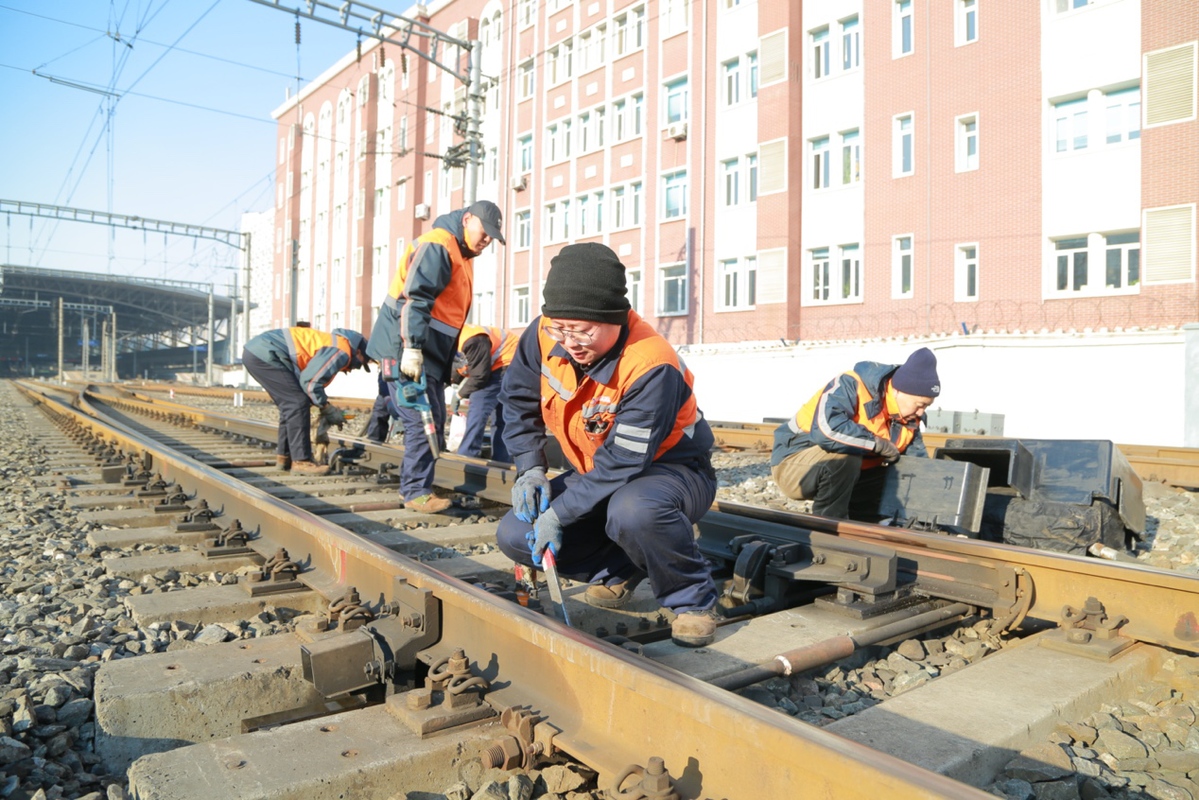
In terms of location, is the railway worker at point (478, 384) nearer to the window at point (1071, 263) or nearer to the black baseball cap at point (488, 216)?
the black baseball cap at point (488, 216)

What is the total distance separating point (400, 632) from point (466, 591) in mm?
238

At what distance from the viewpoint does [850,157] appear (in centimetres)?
2305

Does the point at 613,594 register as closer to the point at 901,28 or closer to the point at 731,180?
the point at 901,28

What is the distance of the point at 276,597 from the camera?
347 centimetres

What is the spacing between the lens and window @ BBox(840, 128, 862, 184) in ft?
74.6

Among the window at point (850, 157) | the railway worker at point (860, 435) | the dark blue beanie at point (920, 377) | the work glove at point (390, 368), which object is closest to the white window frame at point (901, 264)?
the window at point (850, 157)

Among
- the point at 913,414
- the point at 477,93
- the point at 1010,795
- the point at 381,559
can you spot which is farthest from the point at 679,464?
the point at 477,93

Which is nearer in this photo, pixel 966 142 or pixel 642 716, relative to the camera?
pixel 642 716

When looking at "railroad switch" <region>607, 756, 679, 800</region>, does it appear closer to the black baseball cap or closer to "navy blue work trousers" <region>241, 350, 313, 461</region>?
the black baseball cap

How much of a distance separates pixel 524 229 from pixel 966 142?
58.8 feet

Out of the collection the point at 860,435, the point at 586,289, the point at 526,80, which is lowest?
the point at 860,435

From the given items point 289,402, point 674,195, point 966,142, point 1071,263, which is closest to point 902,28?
point 966,142

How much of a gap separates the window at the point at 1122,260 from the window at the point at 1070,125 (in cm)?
213

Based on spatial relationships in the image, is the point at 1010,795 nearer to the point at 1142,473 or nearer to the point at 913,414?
the point at 913,414
